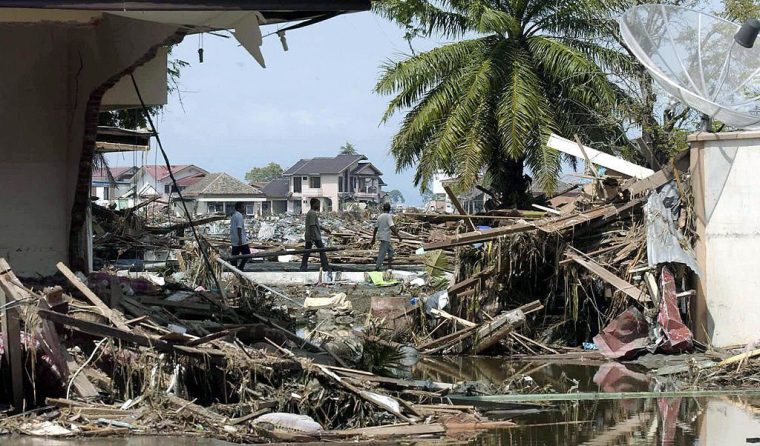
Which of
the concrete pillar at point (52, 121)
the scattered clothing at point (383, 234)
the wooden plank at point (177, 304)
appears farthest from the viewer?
the scattered clothing at point (383, 234)

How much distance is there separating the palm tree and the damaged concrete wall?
10.5m

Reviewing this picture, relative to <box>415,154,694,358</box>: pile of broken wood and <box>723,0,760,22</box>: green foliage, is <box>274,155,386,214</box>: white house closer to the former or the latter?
<box>723,0,760,22</box>: green foliage

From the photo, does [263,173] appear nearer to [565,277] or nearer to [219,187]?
[219,187]

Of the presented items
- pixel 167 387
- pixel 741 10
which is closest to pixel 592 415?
pixel 167 387

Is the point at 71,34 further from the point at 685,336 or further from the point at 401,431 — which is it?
the point at 685,336

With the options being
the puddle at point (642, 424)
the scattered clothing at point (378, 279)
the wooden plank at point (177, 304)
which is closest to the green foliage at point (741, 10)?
the scattered clothing at point (378, 279)

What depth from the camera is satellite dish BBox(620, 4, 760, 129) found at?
15.9 meters

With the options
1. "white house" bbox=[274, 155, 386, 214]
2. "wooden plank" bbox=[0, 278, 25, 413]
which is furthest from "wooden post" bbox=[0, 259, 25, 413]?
"white house" bbox=[274, 155, 386, 214]

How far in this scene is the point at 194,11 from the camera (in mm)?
10195

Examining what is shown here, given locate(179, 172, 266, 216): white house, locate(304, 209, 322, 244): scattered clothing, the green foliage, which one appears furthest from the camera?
locate(179, 172, 266, 216): white house

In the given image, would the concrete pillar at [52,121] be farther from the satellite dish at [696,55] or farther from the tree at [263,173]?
the tree at [263,173]

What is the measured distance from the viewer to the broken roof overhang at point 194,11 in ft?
32.9

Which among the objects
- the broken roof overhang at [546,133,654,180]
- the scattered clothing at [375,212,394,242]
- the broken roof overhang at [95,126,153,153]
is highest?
the broken roof overhang at [95,126,153,153]

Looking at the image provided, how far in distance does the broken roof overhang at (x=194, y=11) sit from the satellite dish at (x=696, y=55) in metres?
6.63
